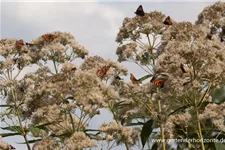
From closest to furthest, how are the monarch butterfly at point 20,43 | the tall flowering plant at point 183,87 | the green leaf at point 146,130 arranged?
the tall flowering plant at point 183,87 → the green leaf at point 146,130 → the monarch butterfly at point 20,43

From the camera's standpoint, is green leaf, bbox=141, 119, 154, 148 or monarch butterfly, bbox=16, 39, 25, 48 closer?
green leaf, bbox=141, 119, 154, 148

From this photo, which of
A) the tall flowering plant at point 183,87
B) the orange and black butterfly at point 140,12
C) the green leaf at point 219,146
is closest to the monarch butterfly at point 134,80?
the tall flowering plant at point 183,87

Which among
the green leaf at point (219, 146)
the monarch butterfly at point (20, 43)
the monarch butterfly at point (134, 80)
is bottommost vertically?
the green leaf at point (219, 146)

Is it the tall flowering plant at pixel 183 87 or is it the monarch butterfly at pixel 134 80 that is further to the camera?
the monarch butterfly at pixel 134 80

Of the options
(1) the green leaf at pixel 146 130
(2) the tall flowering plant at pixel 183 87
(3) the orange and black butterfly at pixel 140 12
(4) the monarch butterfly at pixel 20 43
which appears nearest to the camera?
(2) the tall flowering plant at pixel 183 87

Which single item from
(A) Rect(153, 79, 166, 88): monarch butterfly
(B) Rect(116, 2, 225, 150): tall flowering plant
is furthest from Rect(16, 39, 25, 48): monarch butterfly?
(A) Rect(153, 79, 166, 88): monarch butterfly

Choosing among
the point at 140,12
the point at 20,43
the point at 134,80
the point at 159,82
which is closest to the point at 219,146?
the point at 159,82

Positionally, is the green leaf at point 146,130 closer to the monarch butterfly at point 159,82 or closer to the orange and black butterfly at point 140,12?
the monarch butterfly at point 159,82

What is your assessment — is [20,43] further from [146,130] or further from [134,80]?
[146,130]

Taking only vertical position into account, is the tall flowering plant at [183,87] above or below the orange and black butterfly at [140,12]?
below

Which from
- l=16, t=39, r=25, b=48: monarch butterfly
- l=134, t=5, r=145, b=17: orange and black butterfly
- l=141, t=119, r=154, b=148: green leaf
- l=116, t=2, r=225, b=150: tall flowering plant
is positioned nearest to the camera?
l=116, t=2, r=225, b=150: tall flowering plant

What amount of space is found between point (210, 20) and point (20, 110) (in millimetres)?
6093

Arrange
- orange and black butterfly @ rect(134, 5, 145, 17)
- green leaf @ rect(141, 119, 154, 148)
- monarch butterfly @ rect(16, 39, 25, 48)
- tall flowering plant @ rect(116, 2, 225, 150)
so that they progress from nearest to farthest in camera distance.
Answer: tall flowering plant @ rect(116, 2, 225, 150) → green leaf @ rect(141, 119, 154, 148) → monarch butterfly @ rect(16, 39, 25, 48) → orange and black butterfly @ rect(134, 5, 145, 17)

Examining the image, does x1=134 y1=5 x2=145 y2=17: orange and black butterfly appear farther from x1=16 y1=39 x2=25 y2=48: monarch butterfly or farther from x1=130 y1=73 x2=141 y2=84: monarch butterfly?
x1=16 y1=39 x2=25 y2=48: monarch butterfly
